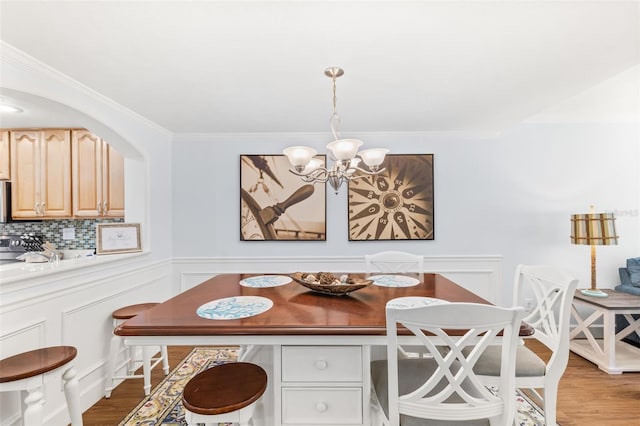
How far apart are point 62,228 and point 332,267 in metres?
3.00

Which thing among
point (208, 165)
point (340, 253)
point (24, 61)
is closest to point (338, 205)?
point (340, 253)

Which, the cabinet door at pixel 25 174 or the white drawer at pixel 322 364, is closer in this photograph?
the white drawer at pixel 322 364

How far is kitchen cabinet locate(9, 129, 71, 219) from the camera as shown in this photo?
113 inches

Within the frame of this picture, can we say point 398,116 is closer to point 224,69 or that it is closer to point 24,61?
point 224,69

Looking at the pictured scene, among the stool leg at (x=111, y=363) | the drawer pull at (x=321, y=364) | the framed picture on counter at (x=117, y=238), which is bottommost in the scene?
the stool leg at (x=111, y=363)

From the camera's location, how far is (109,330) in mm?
2199

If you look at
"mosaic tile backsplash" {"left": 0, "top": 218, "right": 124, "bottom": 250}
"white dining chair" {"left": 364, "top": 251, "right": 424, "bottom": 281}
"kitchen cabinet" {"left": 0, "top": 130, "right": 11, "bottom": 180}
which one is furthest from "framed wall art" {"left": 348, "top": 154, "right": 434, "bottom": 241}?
"kitchen cabinet" {"left": 0, "top": 130, "right": 11, "bottom": 180}

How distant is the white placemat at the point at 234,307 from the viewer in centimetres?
137

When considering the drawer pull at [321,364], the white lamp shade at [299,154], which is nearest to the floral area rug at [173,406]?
the drawer pull at [321,364]

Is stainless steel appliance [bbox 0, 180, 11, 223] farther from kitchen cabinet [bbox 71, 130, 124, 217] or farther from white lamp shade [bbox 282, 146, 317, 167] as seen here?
white lamp shade [bbox 282, 146, 317, 167]

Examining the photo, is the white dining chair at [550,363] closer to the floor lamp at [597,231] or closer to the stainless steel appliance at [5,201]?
the floor lamp at [597,231]

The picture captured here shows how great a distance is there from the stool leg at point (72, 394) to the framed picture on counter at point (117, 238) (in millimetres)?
1028

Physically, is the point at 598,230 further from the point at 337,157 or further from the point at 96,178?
the point at 96,178

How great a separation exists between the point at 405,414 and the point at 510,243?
278cm
